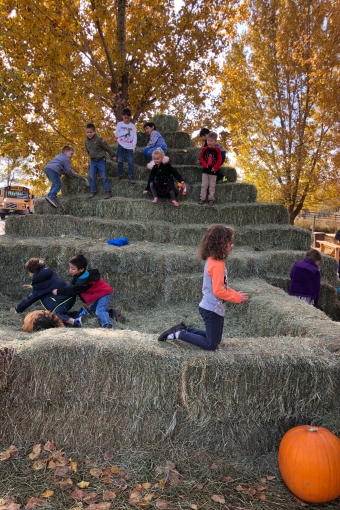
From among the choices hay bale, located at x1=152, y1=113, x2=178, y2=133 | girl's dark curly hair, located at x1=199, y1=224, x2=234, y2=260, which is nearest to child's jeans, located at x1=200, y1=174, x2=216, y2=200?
hay bale, located at x1=152, y1=113, x2=178, y2=133

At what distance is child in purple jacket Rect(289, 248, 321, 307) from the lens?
6.40m

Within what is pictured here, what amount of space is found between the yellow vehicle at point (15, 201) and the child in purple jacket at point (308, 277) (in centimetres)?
2305

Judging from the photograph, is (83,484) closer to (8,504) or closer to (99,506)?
(99,506)

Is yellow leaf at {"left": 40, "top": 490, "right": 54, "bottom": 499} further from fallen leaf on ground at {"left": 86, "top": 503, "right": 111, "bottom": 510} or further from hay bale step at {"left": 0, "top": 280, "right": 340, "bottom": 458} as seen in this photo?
hay bale step at {"left": 0, "top": 280, "right": 340, "bottom": 458}

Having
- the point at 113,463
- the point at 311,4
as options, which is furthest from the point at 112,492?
the point at 311,4

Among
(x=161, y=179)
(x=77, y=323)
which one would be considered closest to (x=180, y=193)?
(x=161, y=179)

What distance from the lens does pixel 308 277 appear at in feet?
21.0

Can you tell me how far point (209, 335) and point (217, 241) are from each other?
85 centimetres

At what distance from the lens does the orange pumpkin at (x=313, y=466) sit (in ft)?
10.0

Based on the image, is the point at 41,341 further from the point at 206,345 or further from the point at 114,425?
the point at 206,345

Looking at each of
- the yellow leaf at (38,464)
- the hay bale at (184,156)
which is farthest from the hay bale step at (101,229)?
the yellow leaf at (38,464)

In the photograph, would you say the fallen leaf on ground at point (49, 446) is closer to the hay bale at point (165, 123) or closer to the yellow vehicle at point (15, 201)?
the hay bale at point (165, 123)

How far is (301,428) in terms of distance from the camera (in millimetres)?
3385

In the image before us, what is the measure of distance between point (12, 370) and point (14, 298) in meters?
3.65
